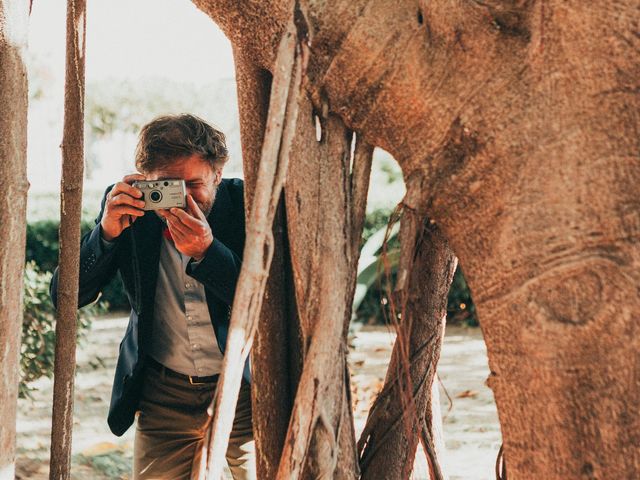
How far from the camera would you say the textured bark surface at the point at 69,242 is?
226cm

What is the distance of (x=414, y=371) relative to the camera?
214 cm

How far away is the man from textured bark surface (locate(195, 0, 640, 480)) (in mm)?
1012

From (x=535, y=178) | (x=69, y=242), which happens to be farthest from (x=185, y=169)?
(x=535, y=178)

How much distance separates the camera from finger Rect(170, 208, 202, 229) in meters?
2.43

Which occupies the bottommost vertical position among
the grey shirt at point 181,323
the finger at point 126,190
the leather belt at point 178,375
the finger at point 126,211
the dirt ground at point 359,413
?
the dirt ground at point 359,413

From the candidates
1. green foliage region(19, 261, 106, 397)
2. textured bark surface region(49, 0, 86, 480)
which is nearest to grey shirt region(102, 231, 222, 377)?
textured bark surface region(49, 0, 86, 480)

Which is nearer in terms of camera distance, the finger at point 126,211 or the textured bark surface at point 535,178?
the textured bark surface at point 535,178

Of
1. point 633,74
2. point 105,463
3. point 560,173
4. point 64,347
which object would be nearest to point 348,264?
point 560,173

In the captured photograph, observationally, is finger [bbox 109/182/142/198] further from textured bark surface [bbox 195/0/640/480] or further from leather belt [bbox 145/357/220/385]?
textured bark surface [bbox 195/0/640/480]

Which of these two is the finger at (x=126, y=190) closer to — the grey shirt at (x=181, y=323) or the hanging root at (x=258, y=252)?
the grey shirt at (x=181, y=323)

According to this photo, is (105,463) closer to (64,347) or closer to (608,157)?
(64,347)

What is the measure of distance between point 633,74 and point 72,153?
1.53 meters

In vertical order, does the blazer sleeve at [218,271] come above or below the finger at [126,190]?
below

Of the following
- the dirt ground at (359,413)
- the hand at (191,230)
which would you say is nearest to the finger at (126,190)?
the hand at (191,230)
